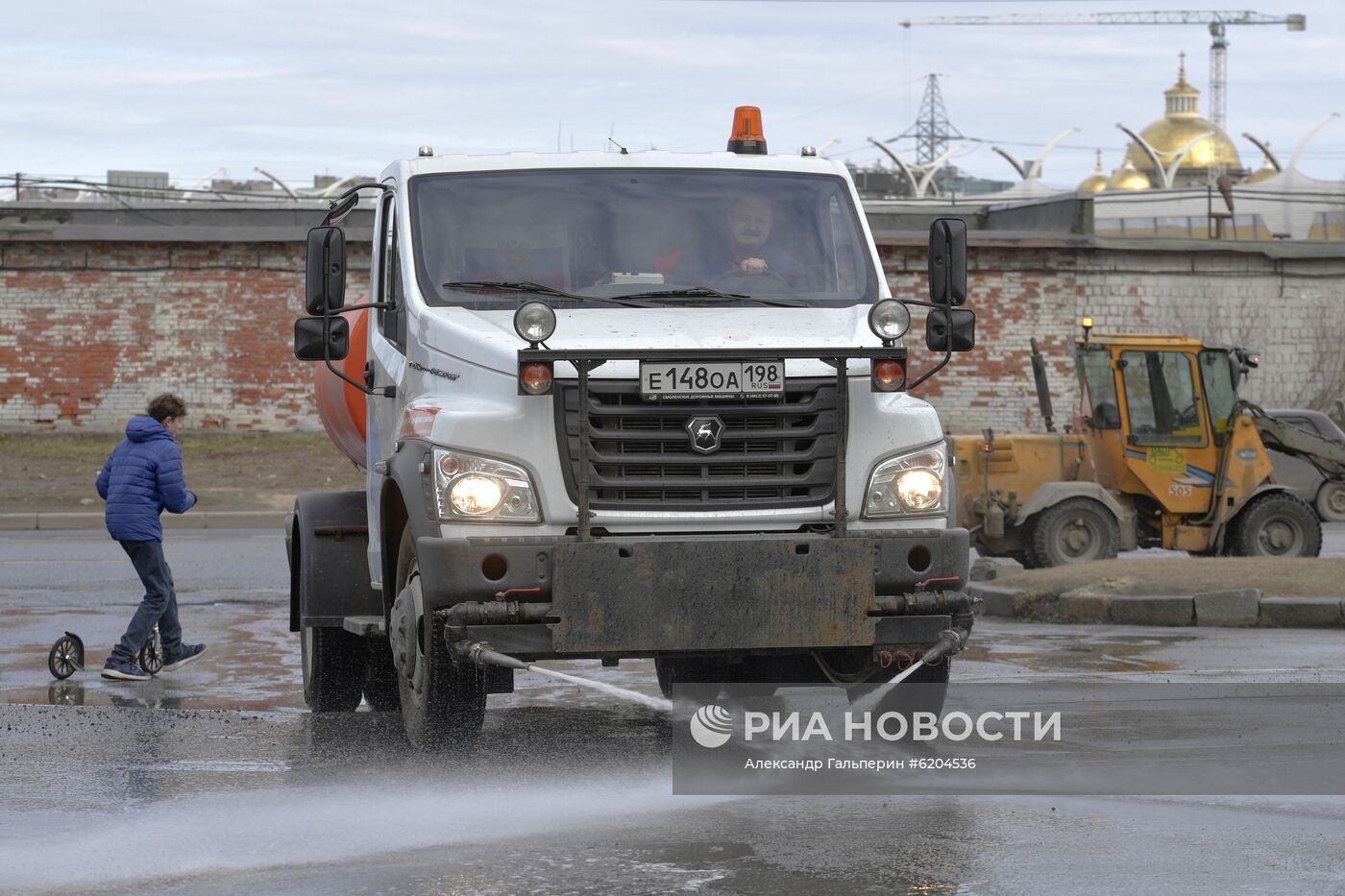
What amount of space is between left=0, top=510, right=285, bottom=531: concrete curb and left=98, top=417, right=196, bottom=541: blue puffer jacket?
12711 millimetres

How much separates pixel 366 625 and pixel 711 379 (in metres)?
2.52

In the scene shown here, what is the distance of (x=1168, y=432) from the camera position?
18.3 metres

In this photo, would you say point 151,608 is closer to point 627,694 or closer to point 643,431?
point 627,694

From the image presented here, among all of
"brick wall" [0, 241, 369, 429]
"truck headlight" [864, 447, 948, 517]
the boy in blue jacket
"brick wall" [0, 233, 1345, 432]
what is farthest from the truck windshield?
"brick wall" [0, 241, 369, 429]

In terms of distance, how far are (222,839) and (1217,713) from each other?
4940 mm

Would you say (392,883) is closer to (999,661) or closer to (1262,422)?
(999,661)

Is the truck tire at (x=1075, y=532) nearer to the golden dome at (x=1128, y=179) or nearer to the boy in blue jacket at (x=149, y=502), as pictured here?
the boy in blue jacket at (x=149, y=502)

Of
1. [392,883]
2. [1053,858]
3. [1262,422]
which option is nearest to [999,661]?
[1053,858]

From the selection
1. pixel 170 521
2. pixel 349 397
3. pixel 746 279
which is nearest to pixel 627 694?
pixel 349 397

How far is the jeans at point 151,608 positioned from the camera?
1113 cm

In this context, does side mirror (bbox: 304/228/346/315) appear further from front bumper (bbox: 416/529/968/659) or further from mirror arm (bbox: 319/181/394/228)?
front bumper (bbox: 416/529/968/659)

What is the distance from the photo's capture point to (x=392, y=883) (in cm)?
561

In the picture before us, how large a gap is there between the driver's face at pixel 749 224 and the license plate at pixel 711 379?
3.98 feet

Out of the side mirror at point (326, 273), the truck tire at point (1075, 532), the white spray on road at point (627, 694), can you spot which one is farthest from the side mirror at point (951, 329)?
the truck tire at point (1075, 532)
